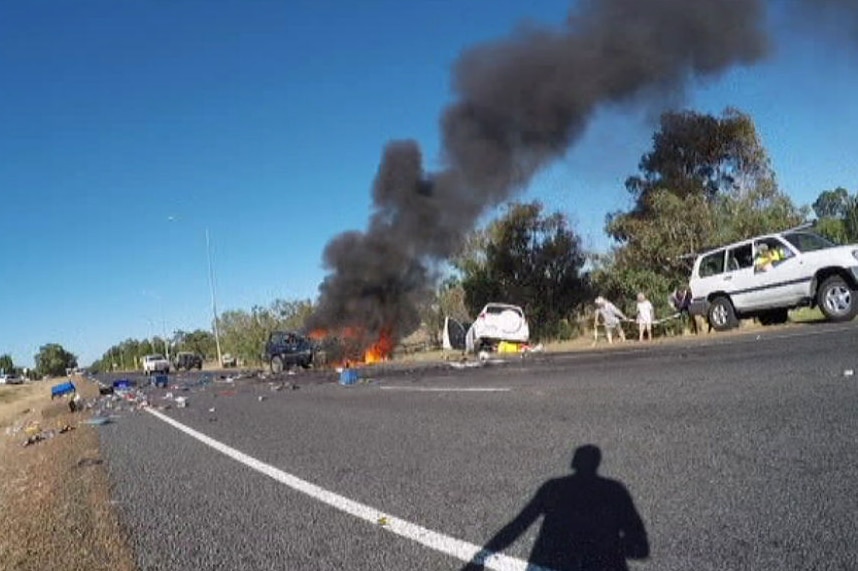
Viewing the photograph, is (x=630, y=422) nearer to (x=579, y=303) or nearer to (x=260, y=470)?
(x=260, y=470)

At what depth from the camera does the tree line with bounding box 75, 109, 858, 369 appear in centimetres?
2866

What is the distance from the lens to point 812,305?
17250mm

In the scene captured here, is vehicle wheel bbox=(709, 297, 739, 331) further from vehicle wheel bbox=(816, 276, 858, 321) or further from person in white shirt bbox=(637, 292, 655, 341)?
person in white shirt bbox=(637, 292, 655, 341)

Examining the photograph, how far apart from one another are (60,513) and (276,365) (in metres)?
25.3

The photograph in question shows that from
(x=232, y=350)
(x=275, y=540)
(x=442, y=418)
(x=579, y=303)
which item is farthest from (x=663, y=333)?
(x=232, y=350)

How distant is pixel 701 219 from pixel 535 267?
1001cm

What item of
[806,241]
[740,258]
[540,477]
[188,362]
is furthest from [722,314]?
[188,362]

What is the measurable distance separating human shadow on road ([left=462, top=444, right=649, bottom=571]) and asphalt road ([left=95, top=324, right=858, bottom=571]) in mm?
20

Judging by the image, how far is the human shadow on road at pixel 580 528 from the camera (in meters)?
3.88

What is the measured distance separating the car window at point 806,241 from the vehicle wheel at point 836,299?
33.7 inches

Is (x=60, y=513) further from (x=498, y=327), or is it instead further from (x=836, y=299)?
(x=498, y=327)

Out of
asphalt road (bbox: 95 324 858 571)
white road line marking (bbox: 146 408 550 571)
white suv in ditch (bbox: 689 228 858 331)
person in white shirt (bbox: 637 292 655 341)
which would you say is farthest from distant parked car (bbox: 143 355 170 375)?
white road line marking (bbox: 146 408 550 571)

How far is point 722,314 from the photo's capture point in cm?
1942

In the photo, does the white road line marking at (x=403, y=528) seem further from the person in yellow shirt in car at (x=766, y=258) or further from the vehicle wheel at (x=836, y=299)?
the person in yellow shirt in car at (x=766, y=258)
